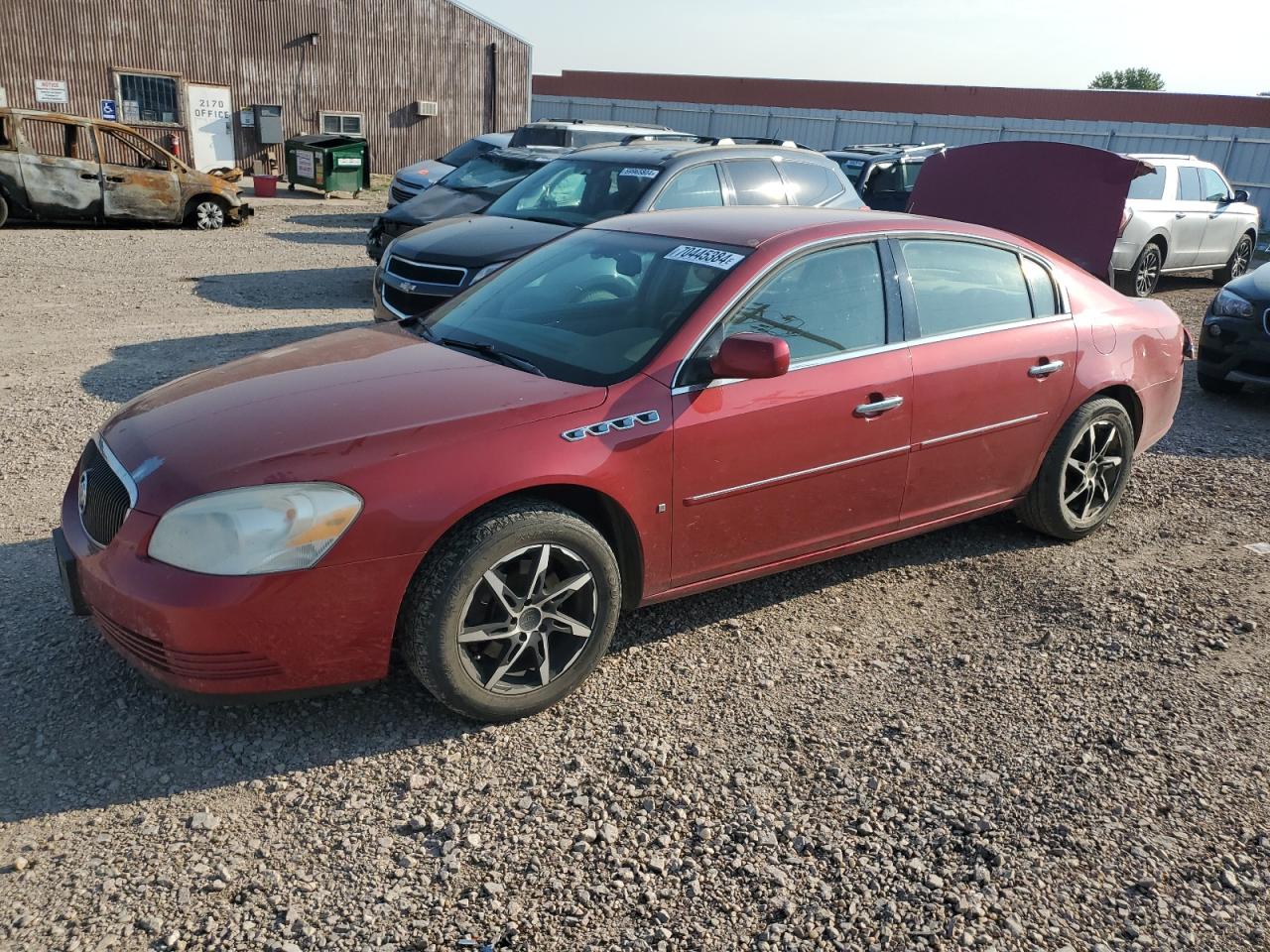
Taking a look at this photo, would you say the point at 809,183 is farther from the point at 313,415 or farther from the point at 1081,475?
the point at 313,415

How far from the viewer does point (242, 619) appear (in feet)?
9.90

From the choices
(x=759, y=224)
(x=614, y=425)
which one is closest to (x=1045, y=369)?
(x=759, y=224)

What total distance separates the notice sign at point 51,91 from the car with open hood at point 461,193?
46.9ft

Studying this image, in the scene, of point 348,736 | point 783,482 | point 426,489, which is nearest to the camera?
point 426,489

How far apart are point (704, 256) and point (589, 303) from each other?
1.66 feet

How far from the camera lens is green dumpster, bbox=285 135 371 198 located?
21.0 meters

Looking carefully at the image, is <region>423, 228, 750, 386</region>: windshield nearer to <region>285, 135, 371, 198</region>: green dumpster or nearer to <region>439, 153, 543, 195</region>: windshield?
<region>439, 153, 543, 195</region>: windshield

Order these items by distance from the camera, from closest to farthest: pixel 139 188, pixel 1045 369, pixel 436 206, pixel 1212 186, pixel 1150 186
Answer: pixel 1045 369
pixel 436 206
pixel 1150 186
pixel 1212 186
pixel 139 188

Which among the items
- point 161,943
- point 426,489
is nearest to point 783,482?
point 426,489

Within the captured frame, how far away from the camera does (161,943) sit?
2545 millimetres

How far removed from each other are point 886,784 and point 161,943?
6.88 ft

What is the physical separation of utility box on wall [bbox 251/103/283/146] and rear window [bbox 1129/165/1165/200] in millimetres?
19446

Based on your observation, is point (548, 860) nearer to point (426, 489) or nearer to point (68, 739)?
point (426, 489)

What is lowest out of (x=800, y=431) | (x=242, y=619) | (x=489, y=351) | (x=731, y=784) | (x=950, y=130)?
(x=731, y=784)
